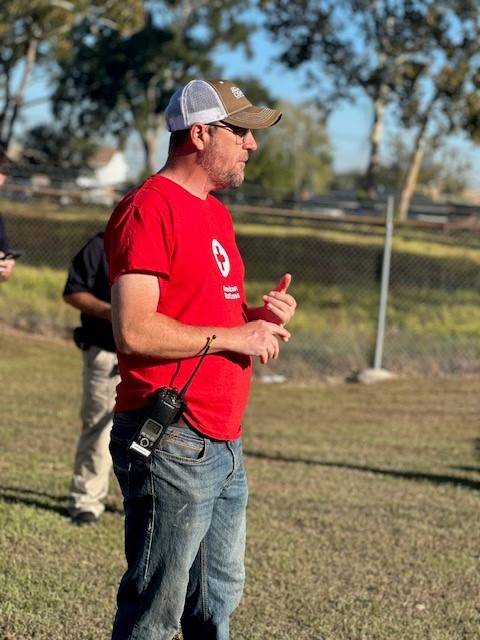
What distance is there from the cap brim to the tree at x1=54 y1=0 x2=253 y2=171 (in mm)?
49410

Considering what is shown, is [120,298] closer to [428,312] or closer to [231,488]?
[231,488]

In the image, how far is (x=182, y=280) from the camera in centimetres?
355

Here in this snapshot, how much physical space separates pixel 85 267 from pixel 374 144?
98.8 ft

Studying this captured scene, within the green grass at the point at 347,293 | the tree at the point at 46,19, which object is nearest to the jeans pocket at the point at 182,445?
the green grass at the point at 347,293

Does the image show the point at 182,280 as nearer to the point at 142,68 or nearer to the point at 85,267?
the point at 85,267

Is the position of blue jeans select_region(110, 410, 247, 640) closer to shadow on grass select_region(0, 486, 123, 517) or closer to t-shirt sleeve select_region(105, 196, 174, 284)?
t-shirt sleeve select_region(105, 196, 174, 284)

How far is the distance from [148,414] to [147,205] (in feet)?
2.11

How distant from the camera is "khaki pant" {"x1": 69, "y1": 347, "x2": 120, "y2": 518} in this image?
707 cm

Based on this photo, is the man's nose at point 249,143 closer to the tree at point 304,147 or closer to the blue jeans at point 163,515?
the blue jeans at point 163,515

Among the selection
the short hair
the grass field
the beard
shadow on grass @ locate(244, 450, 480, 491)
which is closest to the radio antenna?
the beard

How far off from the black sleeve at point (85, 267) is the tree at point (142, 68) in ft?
152

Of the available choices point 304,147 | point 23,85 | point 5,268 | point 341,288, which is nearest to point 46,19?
point 23,85

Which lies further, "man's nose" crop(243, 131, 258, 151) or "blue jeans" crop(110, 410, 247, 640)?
"man's nose" crop(243, 131, 258, 151)

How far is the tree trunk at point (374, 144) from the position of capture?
3569cm
